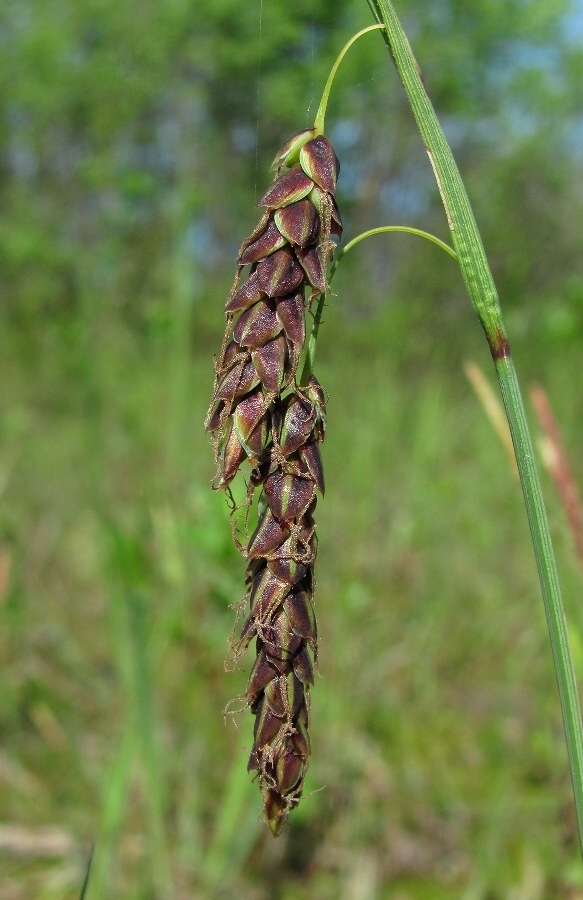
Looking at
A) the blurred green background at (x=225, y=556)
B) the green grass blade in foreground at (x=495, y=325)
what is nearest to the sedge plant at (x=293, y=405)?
the green grass blade in foreground at (x=495, y=325)

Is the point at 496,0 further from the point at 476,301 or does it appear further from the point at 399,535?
the point at 476,301

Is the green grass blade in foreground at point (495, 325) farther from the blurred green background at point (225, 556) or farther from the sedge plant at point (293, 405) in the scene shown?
the blurred green background at point (225, 556)

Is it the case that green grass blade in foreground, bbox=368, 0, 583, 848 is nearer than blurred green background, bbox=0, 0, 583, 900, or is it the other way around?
green grass blade in foreground, bbox=368, 0, 583, 848

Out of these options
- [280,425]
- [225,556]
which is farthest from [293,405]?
[225,556]

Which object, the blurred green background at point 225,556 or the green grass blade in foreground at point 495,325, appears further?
the blurred green background at point 225,556

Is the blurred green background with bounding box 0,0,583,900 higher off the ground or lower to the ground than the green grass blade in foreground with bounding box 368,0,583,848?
higher

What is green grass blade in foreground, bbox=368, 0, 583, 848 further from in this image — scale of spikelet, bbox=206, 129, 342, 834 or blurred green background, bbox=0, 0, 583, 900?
blurred green background, bbox=0, 0, 583, 900

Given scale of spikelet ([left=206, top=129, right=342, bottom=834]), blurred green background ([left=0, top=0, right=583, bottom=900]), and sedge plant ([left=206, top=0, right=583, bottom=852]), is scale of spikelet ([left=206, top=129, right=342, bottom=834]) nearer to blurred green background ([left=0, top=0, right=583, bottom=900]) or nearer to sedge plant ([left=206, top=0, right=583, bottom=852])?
sedge plant ([left=206, top=0, right=583, bottom=852])

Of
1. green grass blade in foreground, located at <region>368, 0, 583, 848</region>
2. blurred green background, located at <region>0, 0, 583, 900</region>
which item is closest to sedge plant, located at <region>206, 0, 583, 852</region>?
green grass blade in foreground, located at <region>368, 0, 583, 848</region>
